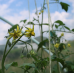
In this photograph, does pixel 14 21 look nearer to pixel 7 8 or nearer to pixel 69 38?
pixel 7 8

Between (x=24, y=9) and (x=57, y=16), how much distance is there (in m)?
0.44

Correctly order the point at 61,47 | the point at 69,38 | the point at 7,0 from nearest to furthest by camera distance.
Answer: the point at 61,47 < the point at 69,38 < the point at 7,0

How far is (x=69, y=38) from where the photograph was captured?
1.16m

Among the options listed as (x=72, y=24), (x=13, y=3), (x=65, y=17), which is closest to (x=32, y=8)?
(x=13, y=3)

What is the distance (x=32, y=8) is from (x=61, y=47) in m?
0.65

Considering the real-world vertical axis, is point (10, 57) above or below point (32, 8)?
below

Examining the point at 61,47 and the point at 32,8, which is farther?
the point at 32,8

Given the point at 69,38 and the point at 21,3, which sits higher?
the point at 21,3

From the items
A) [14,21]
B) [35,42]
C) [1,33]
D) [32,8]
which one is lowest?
[35,42]

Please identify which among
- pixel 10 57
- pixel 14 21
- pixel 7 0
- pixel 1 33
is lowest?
pixel 10 57

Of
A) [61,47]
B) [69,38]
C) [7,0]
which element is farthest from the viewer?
[7,0]

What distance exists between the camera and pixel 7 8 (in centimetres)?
131

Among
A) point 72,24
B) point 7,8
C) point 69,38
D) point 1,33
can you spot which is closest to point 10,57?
point 1,33

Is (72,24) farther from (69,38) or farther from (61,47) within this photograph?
(61,47)
